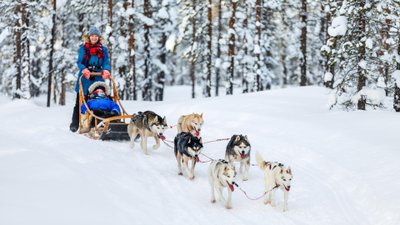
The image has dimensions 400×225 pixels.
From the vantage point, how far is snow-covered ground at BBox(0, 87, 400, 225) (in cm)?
555

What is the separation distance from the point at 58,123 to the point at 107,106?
2870 mm

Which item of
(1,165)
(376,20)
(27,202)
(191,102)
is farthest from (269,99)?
(27,202)

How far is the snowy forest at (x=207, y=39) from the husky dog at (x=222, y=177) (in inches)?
293

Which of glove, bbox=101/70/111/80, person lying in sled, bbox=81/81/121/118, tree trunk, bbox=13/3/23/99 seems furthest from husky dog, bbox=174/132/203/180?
tree trunk, bbox=13/3/23/99

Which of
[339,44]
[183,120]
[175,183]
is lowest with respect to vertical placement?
[175,183]

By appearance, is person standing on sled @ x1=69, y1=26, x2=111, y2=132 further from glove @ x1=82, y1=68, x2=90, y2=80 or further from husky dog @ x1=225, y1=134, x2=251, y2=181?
husky dog @ x1=225, y1=134, x2=251, y2=181

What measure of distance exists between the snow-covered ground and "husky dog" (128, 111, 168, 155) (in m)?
0.34

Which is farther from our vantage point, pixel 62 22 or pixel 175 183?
pixel 62 22

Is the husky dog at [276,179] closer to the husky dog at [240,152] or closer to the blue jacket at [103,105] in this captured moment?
the husky dog at [240,152]

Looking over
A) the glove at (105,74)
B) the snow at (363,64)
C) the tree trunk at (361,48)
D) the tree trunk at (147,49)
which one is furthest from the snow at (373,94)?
the tree trunk at (147,49)

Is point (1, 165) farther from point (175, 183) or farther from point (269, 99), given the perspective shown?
point (269, 99)

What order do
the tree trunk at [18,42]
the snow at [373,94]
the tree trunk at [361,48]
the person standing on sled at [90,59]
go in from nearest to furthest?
1. the person standing on sled at [90,59]
2. the snow at [373,94]
3. the tree trunk at [361,48]
4. the tree trunk at [18,42]

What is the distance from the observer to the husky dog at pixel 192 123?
948cm

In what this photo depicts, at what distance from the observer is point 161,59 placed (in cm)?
3088
